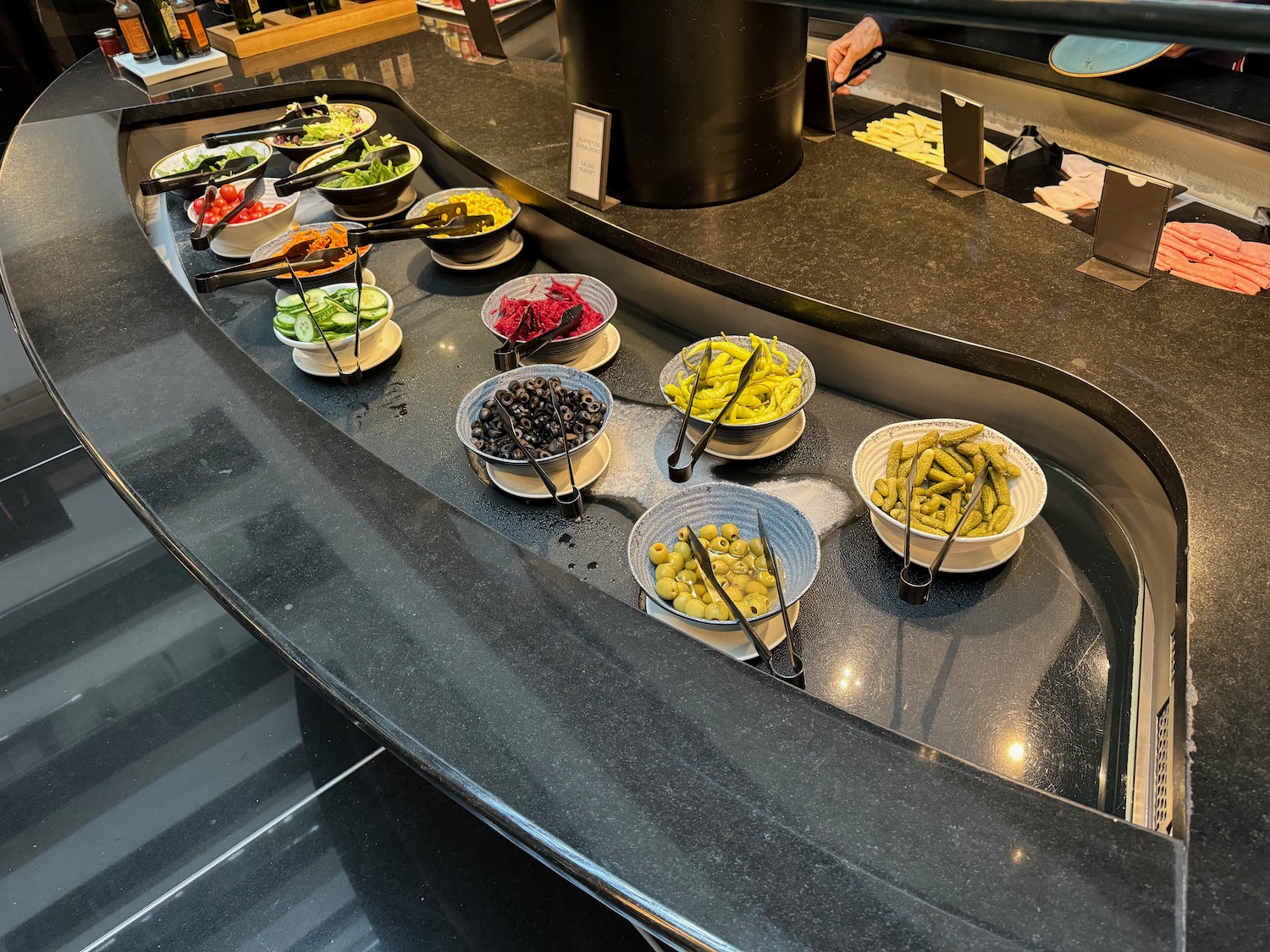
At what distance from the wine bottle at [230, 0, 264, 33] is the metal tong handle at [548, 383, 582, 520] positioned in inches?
119

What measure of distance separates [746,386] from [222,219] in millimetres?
1752

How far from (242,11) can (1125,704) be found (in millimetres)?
4182

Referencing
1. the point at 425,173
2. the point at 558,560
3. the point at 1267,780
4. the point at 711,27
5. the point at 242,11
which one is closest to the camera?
the point at 1267,780

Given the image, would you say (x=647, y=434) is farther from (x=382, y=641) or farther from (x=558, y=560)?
(x=382, y=641)

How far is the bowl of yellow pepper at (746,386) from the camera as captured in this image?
1.69 meters

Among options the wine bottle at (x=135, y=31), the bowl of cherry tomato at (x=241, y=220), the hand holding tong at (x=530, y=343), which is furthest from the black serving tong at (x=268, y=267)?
the wine bottle at (x=135, y=31)

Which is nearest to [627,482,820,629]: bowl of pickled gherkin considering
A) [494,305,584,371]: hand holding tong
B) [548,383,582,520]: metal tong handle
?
[548,383,582,520]: metal tong handle

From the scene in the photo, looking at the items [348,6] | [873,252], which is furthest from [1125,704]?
A: [348,6]

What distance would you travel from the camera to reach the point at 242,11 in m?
3.62

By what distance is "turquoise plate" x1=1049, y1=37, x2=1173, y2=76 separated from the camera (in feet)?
8.88

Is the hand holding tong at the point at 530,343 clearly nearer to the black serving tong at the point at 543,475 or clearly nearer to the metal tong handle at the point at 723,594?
the black serving tong at the point at 543,475

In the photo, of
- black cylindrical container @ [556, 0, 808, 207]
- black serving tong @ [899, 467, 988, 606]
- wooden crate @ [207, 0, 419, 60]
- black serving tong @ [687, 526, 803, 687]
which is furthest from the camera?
wooden crate @ [207, 0, 419, 60]

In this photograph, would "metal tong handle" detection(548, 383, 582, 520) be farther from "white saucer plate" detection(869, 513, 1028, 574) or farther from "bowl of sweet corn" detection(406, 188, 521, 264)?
"bowl of sweet corn" detection(406, 188, 521, 264)

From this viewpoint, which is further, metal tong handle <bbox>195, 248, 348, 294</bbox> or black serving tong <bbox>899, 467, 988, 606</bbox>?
metal tong handle <bbox>195, 248, 348, 294</bbox>
